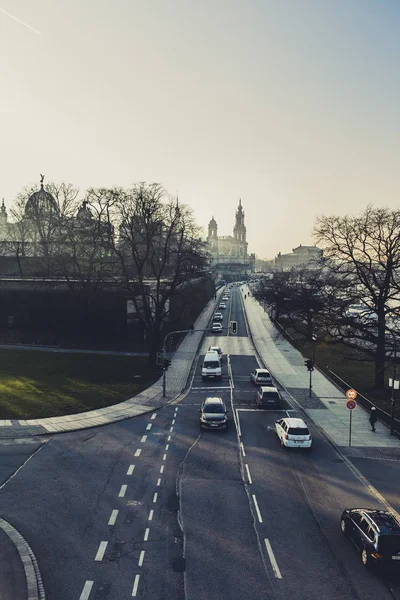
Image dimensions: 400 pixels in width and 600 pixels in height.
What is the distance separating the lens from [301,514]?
17500mm

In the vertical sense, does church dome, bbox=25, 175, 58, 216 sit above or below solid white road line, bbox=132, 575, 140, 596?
above

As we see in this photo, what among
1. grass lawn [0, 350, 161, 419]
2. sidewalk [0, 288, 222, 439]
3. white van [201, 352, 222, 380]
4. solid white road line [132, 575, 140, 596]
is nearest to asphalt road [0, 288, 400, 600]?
solid white road line [132, 575, 140, 596]

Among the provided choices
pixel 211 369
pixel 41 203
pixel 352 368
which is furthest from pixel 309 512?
pixel 41 203

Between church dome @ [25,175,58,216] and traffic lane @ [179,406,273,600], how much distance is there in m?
55.6

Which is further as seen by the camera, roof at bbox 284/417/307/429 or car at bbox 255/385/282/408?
car at bbox 255/385/282/408

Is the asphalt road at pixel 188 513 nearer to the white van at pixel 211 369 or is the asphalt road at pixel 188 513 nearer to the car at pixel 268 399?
the car at pixel 268 399

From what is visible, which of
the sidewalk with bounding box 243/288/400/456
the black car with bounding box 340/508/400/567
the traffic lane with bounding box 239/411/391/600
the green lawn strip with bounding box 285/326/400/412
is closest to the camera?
the traffic lane with bounding box 239/411/391/600

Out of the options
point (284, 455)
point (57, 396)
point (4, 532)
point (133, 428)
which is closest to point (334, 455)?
point (284, 455)

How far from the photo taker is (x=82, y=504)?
59.1 ft

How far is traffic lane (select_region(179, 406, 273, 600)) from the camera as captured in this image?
1314cm

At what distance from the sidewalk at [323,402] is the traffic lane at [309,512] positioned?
218 centimetres

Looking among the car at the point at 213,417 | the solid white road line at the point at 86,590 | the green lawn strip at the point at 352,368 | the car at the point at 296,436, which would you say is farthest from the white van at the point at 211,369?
the solid white road line at the point at 86,590

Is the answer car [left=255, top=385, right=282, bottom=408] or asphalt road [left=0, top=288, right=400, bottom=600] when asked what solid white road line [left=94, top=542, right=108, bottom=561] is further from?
car [left=255, top=385, right=282, bottom=408]

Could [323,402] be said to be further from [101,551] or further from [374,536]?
[101,551]
